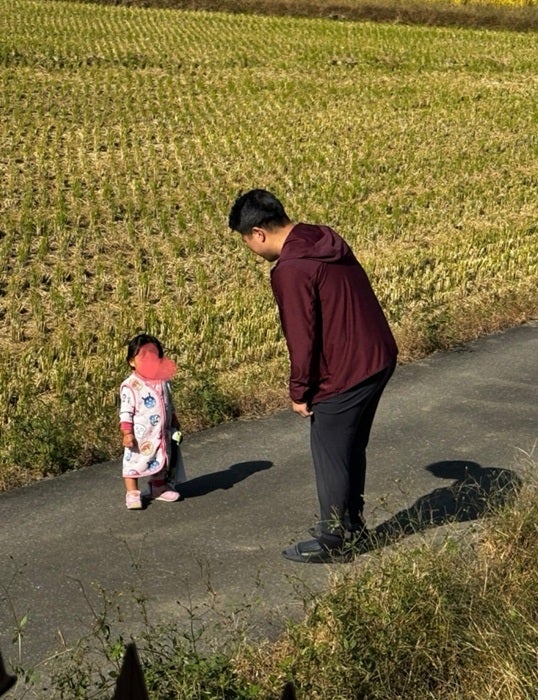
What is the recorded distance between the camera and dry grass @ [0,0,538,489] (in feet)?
32.6

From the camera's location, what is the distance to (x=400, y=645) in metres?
4.50

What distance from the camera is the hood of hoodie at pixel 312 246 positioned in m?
5.54

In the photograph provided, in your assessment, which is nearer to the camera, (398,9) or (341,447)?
(341,447)

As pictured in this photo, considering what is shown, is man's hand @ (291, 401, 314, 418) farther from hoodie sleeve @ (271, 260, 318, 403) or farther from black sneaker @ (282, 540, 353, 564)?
black sneaker @ (282, 540, 353, 564)

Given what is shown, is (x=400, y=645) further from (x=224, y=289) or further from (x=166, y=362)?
(x=224, y=289)

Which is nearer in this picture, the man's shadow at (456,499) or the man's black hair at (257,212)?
the man's black hair at (257,212)

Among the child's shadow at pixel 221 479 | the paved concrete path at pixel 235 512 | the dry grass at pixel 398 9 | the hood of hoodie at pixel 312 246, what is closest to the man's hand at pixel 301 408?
the paved concrete path at pixel 235 512

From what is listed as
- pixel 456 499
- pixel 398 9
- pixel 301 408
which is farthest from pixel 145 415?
pixel 398 9

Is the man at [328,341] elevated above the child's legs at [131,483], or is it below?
above

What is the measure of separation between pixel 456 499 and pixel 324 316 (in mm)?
1329

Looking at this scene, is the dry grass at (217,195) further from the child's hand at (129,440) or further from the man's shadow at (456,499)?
the man's shadow at (456,499)

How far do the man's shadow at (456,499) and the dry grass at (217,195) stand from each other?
5.89 ft

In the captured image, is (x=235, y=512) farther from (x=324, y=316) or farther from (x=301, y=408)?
(x=324, y=316)

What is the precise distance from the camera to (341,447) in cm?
579
